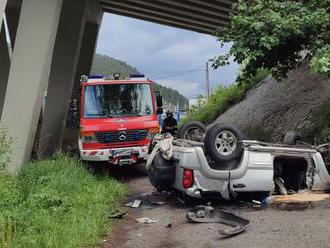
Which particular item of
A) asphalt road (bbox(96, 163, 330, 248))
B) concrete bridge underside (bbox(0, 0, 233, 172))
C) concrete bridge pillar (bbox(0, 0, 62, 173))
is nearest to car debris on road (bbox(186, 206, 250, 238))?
asphalt road (bbox(96, 163, 330, 248))

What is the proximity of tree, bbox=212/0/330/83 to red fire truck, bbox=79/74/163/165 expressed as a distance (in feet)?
9.77

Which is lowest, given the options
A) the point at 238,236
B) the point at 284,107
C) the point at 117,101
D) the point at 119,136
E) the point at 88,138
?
the point at 238,236

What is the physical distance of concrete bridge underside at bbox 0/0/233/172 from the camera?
1761cm

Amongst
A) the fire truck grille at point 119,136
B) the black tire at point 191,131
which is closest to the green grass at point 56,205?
the fire truck grille at point 119,136

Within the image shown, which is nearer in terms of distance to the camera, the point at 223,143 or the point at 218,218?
the point at 218,218

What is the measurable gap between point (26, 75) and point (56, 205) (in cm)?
828

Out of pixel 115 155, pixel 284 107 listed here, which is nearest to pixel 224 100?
pixel 284 107

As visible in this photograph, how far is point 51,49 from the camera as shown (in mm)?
18469

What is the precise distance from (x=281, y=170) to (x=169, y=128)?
33.8ft

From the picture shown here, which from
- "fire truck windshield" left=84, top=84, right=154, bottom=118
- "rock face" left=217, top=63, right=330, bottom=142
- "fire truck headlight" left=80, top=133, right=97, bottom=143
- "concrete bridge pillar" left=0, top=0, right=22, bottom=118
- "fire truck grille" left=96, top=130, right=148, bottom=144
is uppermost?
"concrete bridge pillar" left=0, top=0, right=22, bottom=118

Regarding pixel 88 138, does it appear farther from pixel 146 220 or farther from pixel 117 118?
pixel 146 220

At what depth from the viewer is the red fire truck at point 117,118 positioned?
50.6ft

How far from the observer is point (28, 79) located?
17.6 meters

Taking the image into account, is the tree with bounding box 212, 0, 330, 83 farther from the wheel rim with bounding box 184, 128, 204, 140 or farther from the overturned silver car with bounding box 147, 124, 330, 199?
the overturned silver car with bounding box 147, 124, 330, 199
